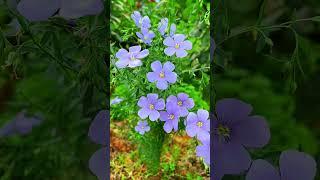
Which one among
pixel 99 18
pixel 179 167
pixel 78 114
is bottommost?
pixel 179 167

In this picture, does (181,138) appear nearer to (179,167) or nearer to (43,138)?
(179,167)

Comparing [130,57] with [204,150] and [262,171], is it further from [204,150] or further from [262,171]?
[262,171]

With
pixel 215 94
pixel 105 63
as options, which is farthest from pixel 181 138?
pixel 105 63

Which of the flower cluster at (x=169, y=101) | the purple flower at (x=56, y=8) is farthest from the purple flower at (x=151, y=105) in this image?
the purple flower at (x=56, y=8)

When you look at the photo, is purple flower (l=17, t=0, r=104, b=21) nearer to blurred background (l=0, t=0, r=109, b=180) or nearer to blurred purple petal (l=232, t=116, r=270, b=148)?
blurred background (l=0, t=0, r=109, b=180)

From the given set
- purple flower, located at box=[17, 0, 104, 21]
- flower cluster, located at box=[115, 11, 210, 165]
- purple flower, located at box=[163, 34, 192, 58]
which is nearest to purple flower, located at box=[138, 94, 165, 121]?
flower cluster, located at box=[115, 11, 210, 165]

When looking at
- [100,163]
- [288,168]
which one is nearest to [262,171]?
[288,168]
